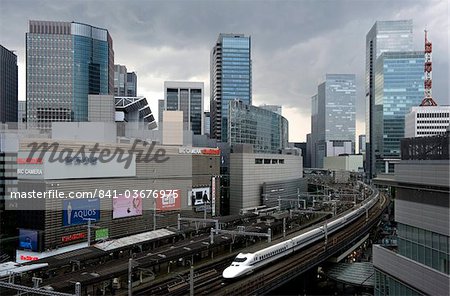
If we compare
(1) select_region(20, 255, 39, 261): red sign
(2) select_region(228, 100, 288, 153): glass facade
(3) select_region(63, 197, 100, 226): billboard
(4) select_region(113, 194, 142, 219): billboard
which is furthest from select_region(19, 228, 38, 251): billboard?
(2) select_region(228, 100, 288, 153): glass facade

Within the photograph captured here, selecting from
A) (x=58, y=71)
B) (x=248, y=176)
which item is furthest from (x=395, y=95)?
(x=58, y=71)

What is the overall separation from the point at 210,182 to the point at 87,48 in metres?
87.4

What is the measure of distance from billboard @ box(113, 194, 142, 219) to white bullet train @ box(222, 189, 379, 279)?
884 inches

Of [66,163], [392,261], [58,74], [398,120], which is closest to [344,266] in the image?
[392,261]

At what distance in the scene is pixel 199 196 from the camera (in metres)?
64.2

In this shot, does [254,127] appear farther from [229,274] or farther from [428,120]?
[229,274]

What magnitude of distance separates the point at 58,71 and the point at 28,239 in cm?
9646

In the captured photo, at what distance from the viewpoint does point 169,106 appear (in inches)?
6988

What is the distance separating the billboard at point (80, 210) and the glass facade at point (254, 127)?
66.2 metres

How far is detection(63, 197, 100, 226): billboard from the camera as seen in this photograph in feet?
144

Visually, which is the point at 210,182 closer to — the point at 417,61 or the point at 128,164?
the point at 128,164

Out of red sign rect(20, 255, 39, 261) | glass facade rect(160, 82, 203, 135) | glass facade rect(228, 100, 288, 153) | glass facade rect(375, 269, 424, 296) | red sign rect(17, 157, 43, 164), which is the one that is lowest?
red sign rect(20, 255, 39, 261)

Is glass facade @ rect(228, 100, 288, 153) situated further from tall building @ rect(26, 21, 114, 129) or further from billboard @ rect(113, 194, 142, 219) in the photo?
billboard @ rect(113, 194, 142, 219)

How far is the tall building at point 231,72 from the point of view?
172 metres
